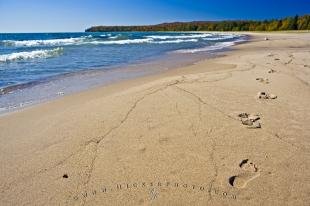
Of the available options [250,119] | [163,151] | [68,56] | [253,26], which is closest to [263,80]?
[250,119]

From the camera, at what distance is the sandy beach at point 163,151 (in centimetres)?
262

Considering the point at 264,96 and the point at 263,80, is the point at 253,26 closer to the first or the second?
the point at 263,80

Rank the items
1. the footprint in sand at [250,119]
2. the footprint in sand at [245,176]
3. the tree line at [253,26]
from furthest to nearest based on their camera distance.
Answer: the tree line at [253,26] → the footprint in sand at [250,119] → the footprint in sand at [245,176]

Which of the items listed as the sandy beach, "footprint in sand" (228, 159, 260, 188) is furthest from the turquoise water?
"footprint in sand" (228, 159, 260, 188)

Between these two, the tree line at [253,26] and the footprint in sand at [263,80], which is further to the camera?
the tree line at [253,26]

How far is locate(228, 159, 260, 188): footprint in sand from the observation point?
8.96ft

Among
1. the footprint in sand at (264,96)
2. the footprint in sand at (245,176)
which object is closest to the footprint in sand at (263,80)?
the footprint in sand at (264,96)

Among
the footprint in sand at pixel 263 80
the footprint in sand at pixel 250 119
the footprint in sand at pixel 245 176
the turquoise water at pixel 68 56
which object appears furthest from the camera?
the turquoise water at pixel 68 56

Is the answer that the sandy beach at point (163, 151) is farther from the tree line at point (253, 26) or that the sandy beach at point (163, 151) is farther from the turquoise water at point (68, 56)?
the tree line at point (253, 26)

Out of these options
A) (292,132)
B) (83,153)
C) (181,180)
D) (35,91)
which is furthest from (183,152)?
(35,91)

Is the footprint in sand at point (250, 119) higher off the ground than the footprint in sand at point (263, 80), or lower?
lower

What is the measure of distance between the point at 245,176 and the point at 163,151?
2.78ft

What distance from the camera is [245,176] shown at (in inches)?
111

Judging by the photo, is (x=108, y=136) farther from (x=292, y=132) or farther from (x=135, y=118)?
(x=292, y=132)
